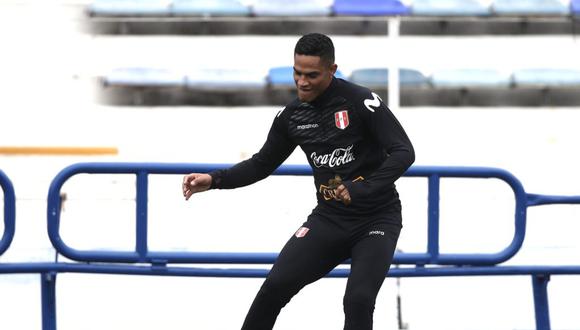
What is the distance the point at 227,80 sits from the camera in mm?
14398

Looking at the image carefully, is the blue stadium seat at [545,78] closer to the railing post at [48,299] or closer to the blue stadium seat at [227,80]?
the blue stadium seat at [227,80]

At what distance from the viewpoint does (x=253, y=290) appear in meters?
6.93

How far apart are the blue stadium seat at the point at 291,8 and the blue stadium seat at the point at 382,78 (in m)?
1.21

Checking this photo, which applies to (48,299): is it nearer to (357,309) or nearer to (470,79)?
(357,309)

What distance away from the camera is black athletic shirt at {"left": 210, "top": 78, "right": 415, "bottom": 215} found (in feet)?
12.0

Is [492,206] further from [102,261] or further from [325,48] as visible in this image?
[325,48]

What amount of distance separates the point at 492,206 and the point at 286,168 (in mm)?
5231

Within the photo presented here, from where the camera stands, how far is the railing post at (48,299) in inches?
205

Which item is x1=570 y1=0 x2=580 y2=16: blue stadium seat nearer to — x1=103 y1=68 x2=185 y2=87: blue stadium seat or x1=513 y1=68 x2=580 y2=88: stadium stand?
x1=513 y1=68 x2=580 y2=88: stadium stand

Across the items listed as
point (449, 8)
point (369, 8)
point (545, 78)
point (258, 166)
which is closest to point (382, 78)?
point (369, 8)

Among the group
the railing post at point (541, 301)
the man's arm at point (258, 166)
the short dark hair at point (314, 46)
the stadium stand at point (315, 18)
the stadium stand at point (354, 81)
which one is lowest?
the railing post at point (541, 301)

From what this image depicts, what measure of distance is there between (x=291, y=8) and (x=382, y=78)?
1932 mm

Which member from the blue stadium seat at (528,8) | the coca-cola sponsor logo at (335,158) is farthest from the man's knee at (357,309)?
the blue stadium seat at (528,8)

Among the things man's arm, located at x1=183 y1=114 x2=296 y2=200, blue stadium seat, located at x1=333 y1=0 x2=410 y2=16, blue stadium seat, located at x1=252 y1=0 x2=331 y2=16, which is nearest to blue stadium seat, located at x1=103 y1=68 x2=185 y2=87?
blue stadium seat, located at x1=252 y1=0 x2=331 y2=16
